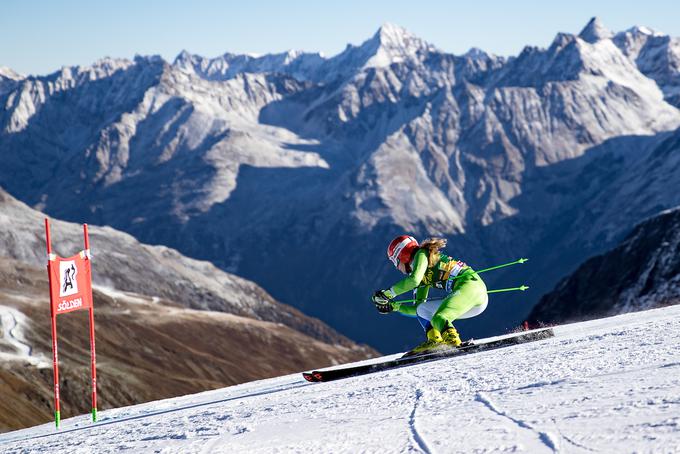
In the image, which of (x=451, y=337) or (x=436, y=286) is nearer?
(x=451, y=337)

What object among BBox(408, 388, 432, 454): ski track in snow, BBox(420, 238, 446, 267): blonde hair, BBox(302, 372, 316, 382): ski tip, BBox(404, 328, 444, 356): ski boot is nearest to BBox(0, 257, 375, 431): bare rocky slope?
BBox(302, 372, 316, 382): ski tip

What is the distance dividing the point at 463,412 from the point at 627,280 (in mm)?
144525

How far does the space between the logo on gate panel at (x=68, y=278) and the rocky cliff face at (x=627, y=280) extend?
98816mm

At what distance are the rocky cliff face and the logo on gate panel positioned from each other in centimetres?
9882

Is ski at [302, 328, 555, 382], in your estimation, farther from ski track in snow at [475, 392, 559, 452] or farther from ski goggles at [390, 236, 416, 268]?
ski track in snow at [475, 392, 559, 452]

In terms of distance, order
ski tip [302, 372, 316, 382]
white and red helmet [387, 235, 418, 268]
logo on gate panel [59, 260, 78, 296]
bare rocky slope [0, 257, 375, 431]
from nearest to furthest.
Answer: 1. white and red helmet [387, 235, 418, 268]
2. ski tip [302, 372, 316, 382]
3. logo on gate panel [59, 260, 78, 296]
4. bare rocky slope [0, 257, 375, 431]

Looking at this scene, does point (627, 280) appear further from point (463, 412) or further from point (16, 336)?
point (463, 412)

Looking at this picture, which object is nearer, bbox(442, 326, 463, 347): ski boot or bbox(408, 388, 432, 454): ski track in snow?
bbox(408, 388, 432, 454): ski track in snow

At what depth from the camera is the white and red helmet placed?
Result: 20.1 m

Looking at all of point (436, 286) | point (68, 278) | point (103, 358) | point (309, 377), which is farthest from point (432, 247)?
point (103, 358)

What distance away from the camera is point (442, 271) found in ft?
66.4

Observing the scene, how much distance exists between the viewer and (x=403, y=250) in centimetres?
2016

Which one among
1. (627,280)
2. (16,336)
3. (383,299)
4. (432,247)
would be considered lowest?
(383,299)

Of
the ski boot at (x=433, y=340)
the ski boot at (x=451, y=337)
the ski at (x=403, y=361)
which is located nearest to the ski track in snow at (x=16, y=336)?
the ski at (x=403, y=361)
